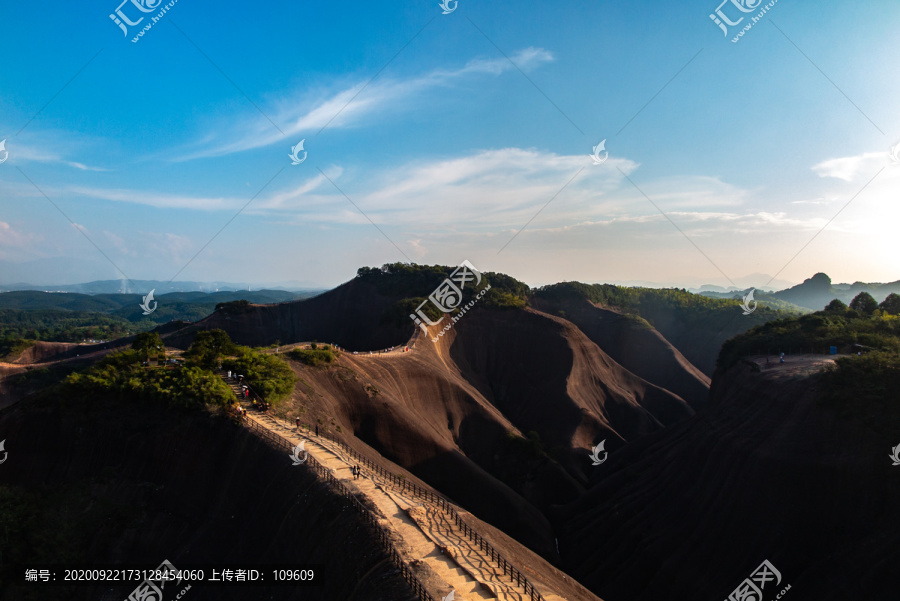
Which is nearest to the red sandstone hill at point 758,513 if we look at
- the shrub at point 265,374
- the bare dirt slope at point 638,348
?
the shrub at point 265,374

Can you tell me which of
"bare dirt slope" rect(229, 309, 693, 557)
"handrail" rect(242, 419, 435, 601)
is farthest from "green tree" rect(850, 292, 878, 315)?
"handrail" rect(242, 419, 435, 601)

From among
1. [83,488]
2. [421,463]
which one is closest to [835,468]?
[421,463]

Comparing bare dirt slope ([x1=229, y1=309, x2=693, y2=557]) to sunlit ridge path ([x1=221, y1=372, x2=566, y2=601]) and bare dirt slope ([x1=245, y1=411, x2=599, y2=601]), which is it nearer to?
sunlit ridge path ([x1=221, y1=372, x2=566, y2=601])

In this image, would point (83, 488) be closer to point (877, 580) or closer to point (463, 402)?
point (463, 402)

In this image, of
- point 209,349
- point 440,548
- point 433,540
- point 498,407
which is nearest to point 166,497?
point 209,349

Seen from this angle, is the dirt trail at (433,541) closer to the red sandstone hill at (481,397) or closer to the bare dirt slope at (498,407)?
the red sandstone hill at (481,397)

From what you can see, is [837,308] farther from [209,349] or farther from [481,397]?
[209,349]
